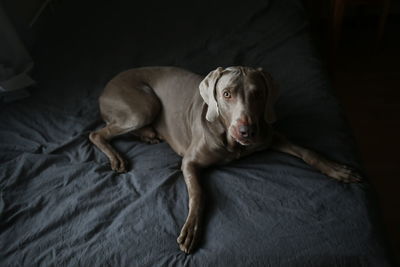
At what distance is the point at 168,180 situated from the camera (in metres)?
1.54

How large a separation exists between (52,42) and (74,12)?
349 mm

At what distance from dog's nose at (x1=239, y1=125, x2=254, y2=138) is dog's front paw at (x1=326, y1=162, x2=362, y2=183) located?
15.0 inches

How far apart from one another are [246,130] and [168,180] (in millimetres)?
440

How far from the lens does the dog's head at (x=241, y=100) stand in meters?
1.35

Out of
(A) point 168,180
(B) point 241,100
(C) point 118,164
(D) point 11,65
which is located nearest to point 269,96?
(B) point 241,100

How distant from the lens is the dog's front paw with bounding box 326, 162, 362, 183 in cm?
139

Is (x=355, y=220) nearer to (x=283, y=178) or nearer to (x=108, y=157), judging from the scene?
(x=283, y=178)

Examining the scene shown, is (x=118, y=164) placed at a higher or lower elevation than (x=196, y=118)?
lower

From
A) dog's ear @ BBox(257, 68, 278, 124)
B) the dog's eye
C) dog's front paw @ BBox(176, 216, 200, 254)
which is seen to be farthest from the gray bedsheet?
the dog's eye

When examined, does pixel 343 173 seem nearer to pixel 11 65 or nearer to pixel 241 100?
pixel 241 100

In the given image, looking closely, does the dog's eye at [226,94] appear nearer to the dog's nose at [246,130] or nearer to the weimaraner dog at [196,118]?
the weimaraner dog at [196,118]

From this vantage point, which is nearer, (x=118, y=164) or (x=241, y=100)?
(x=241, y=100)

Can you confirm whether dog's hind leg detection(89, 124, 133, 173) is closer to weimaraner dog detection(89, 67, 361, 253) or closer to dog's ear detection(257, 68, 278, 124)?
weimaraner dog detection(89, 67, 361, 253)

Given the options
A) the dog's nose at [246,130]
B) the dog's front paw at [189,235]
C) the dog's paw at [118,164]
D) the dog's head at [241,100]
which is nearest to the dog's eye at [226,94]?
the dog's head at [241,100]
